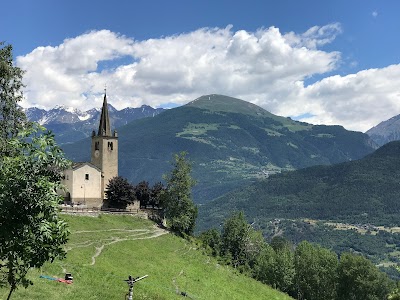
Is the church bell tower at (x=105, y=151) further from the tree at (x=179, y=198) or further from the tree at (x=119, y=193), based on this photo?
the tree at (x=179, y=198)

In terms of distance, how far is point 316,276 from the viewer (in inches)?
3467

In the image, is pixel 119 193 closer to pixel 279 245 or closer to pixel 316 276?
pixel 316 276

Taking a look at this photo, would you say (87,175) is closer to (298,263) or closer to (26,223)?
(298,263)

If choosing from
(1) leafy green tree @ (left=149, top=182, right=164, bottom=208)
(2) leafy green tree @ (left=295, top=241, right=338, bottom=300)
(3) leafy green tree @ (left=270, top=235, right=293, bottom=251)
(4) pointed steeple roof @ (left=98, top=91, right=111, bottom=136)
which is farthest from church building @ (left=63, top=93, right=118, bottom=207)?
(3) leafy green tree @ (left=270, top=235, right=293, bottom=251)

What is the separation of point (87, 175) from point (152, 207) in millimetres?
17156

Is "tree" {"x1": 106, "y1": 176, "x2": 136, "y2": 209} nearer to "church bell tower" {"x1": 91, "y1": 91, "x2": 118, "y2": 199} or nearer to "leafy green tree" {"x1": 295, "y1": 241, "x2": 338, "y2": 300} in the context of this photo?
"church bell tower" {"x1": 91, "y1": 91, "x2": 118, "y2": 199}

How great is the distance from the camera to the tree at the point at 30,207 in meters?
14.5

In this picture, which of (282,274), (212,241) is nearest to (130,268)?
(282,274)

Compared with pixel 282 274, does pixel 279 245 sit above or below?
above

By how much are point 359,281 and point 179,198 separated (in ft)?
127

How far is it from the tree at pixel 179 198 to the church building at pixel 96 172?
49.0ft

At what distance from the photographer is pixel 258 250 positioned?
107m

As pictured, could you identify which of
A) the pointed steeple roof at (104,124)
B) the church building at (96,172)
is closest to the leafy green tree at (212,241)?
the church building at (96,172)

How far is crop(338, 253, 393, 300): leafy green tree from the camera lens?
8469cm
